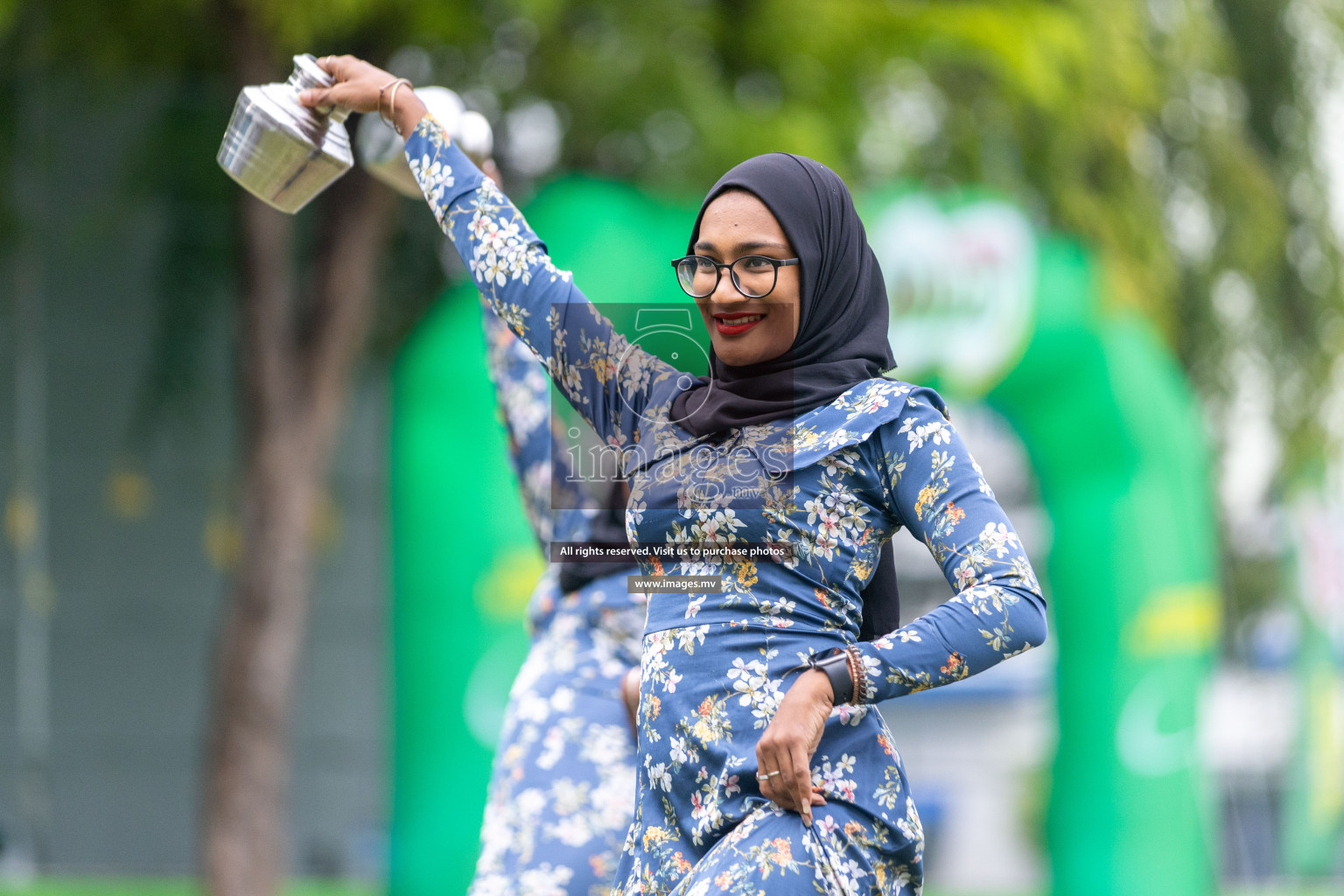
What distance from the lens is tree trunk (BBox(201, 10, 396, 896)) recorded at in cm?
534

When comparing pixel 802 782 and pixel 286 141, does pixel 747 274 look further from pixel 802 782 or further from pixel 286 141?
pixel 286 141

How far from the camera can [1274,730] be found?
10203 millimetres

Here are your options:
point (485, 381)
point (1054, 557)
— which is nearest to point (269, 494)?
point (485, 381)

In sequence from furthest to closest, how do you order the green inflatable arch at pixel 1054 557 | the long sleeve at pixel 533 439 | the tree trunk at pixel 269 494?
the tree trunk at pixel 269 494, the green inflatable arch at pixel 1054 557, the long sleeve at pixel 533 439

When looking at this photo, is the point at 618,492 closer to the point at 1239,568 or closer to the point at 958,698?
the point at 1239,568

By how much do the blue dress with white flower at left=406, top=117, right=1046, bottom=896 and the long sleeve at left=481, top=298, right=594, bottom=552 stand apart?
789mm

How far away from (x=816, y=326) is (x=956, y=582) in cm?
32

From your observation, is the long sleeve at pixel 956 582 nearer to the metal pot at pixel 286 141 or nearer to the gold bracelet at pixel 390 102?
the gold bracelet at pixel 390 102

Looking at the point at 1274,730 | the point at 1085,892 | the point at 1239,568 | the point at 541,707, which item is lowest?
the point at 1274,730

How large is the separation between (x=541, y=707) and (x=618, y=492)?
36cm

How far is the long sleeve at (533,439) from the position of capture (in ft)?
8.16

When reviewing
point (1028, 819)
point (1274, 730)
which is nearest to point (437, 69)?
point (1274, 730)

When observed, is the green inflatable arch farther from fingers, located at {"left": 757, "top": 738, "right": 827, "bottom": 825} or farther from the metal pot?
fingers, located at {"left": 757, "top": 738, "right": 827, "bottom": 825}

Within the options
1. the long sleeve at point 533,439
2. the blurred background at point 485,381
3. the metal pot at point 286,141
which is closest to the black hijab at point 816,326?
the metal pot at point 286,141
